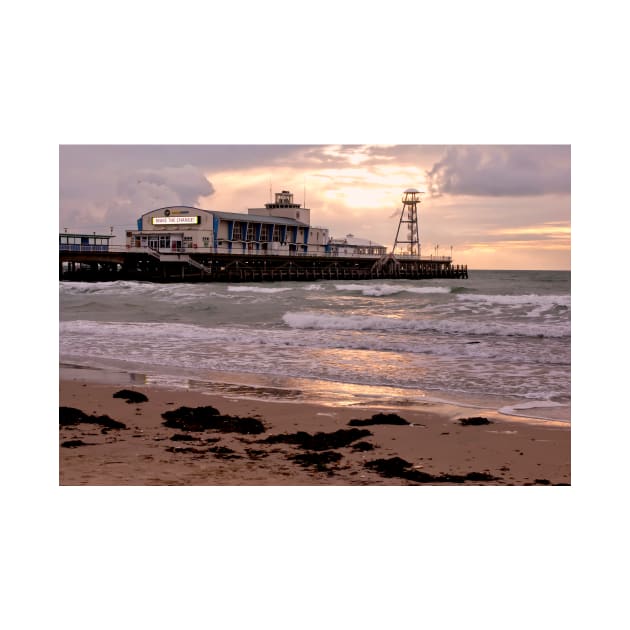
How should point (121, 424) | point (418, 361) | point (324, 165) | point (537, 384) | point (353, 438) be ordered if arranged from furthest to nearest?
point (418, 361), point (537, 384), point (324, 165), point (121, 424), point (353, 438)

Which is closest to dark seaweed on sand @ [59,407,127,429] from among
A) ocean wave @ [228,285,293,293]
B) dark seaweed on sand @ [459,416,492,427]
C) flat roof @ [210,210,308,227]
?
dark seaweed on sand @ [459,416,492,427]

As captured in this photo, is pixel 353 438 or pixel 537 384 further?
pixel 537 384

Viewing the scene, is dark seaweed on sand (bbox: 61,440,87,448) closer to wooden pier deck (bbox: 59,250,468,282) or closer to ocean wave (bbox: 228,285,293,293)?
wooden pier deck (bbox: 59,250,468,282)

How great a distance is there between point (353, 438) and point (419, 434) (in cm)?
47

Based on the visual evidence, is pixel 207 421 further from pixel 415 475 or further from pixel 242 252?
pixel 242 252

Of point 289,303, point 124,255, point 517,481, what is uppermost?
point 124,255

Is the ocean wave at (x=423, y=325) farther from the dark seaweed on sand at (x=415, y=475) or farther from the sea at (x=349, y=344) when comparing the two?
the dark seaweed on sand at (x=415, y=475)

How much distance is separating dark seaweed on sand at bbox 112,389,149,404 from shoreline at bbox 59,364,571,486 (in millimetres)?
162

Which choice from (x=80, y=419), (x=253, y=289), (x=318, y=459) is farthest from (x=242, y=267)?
(x=318, y=459)

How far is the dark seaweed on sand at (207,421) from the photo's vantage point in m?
5.10

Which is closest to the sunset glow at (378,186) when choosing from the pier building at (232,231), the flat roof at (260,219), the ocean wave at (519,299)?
the pier building at (232,231)

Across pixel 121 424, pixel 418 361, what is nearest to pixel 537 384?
pixel 418 361

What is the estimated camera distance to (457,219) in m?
6.87
